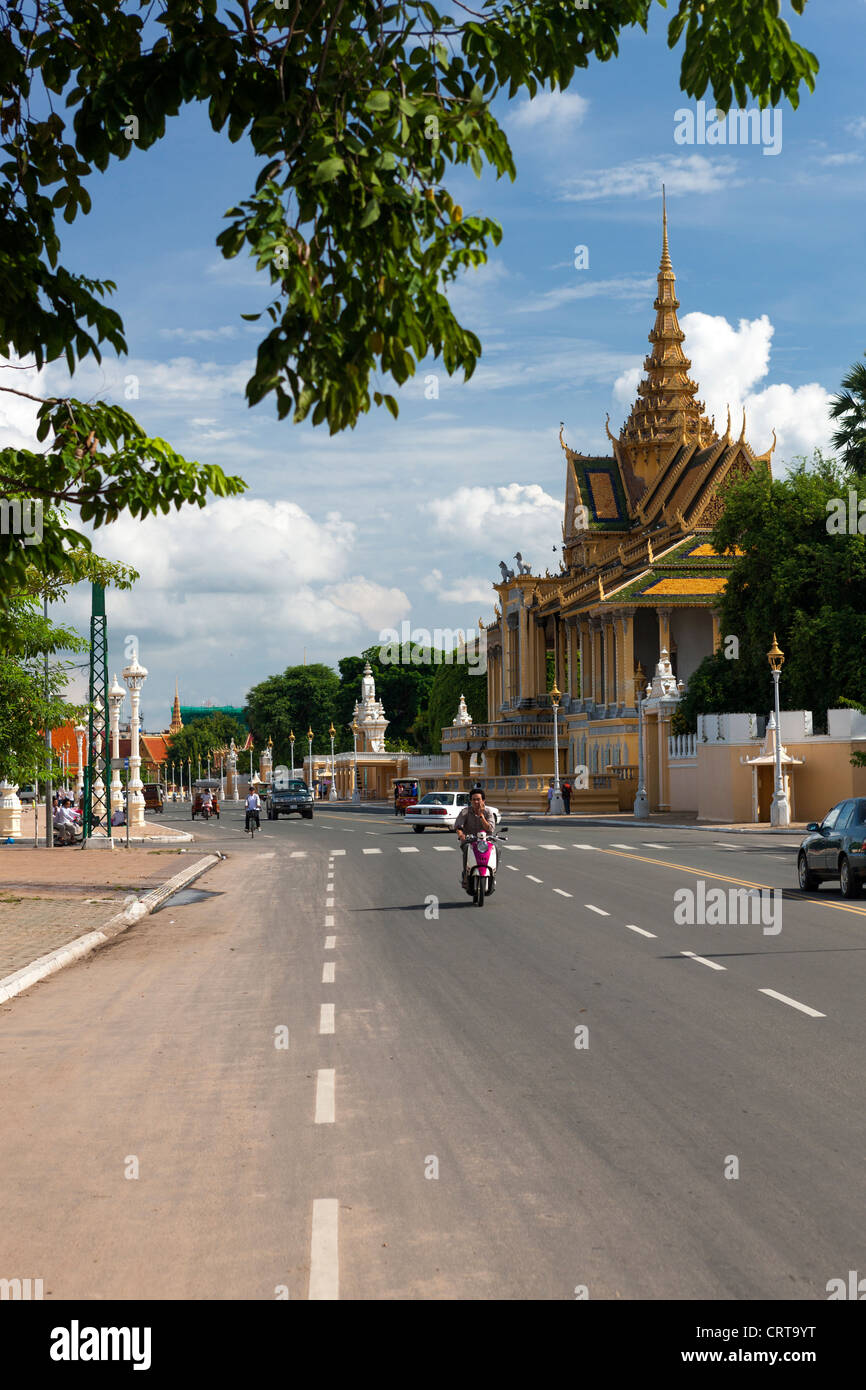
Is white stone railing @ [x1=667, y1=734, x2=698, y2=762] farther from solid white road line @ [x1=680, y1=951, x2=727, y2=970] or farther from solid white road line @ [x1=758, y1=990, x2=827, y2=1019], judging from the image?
solid white road line @ [x1=758, y1=990, x2=827, y2=1019]

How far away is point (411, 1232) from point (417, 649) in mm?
146629

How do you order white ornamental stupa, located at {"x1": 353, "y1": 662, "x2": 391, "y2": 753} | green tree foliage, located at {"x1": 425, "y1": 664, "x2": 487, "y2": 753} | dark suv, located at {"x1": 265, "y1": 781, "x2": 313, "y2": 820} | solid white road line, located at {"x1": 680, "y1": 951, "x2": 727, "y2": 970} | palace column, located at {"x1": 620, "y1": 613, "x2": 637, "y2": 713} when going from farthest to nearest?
white ornamental stupa, located at {"x1": 353, "y1": 662, "x2": 391, "y2": 753} < green tree foliage, located at {"x1": 425, "y1": 664, "x2": 487, "y2": 753} < palace column, located at {"x1": 620, "y1": 613, "x2": 637, "y2": 713} < dark suv, located at {"x1": 265, "y1": 781, "x2": 313, "y2": 820} < solid white road line, located at {"x1": 680, "y1": 951, "x2": 727, "y2": 970}

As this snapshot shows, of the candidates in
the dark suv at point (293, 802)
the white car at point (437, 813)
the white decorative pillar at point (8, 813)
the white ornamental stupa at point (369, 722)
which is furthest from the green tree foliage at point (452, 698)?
the white decorative pillar at point (8, 813)

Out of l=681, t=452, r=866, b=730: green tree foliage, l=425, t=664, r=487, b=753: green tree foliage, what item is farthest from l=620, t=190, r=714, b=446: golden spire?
l=681, t=452, r=866, b=730: green tree foliage

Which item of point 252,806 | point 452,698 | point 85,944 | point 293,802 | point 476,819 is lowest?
point 293,802

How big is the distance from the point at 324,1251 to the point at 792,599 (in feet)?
170

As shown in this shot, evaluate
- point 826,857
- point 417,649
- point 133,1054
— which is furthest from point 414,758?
point 133,1054

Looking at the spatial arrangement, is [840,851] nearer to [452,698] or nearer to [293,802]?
[293,802]

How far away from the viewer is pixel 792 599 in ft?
182

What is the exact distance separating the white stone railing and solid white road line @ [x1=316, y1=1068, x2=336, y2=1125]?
51892 mm

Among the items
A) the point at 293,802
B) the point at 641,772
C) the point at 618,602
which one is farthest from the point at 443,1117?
the point at 618,602

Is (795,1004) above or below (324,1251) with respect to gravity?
below

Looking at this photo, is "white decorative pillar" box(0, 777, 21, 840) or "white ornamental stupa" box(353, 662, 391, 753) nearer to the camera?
"white decorative pillar" box(0, 777, 21, 840)

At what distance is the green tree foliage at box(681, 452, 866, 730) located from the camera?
2089 inches
